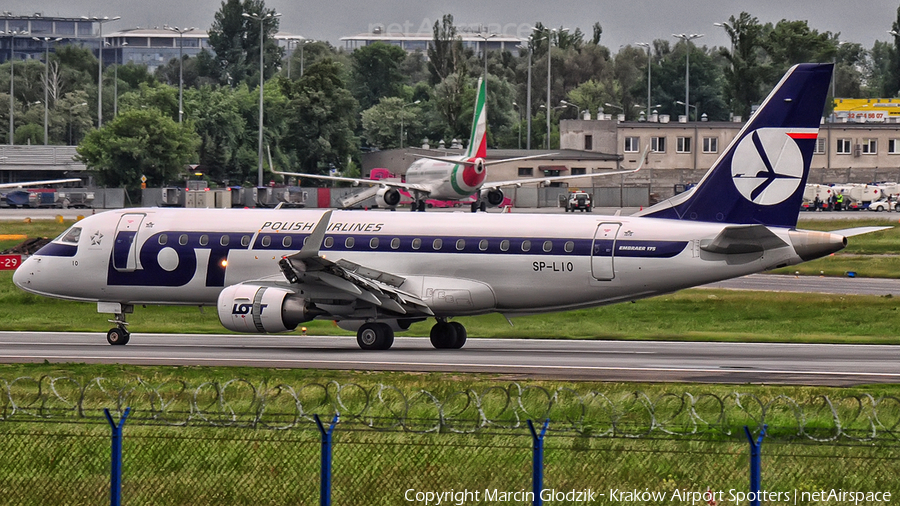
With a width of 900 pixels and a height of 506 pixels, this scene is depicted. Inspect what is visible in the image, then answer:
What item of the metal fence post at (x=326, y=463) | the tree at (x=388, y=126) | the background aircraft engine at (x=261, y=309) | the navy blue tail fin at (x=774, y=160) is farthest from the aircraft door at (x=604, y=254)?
the tree at (x=388, y=126)

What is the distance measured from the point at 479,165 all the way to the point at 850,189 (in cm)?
4530

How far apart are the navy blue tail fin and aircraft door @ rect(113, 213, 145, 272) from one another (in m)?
16.2

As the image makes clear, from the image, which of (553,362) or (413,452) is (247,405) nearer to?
(413,452)

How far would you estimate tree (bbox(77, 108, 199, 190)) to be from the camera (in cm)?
12219

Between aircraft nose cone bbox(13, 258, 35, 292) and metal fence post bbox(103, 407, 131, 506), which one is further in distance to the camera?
aircraft nose cone bbox(13, 258, 35, 292)

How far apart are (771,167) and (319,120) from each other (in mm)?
112790

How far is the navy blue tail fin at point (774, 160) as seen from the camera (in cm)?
3412

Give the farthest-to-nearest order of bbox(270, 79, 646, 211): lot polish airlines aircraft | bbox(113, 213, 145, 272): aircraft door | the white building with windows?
the white building with windows
bbox(270, 79, 646, 211): lot polish airlines aircraft
bbox(113, 213, 145, 272): aircraft door

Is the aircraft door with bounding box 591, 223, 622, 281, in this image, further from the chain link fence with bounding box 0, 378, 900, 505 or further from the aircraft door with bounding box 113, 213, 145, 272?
the chain link fence with bounding box 0, 378, 900, 505

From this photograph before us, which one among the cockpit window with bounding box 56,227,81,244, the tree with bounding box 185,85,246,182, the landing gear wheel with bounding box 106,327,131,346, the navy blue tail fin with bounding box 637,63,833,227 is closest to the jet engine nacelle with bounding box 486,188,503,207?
the cockpit window with bounding box 56,227,81,244

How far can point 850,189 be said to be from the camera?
376 feet

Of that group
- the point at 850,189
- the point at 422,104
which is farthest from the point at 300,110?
the point at 850,189

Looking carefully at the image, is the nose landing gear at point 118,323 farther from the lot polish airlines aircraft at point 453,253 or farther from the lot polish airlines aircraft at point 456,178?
the lot polish airlines aircraft at point 456,178

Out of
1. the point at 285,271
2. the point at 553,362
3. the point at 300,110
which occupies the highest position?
the point at 300,110
